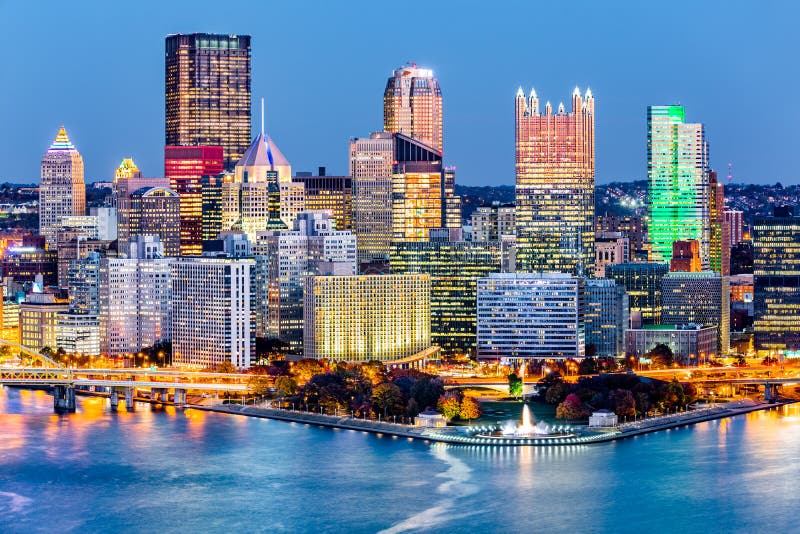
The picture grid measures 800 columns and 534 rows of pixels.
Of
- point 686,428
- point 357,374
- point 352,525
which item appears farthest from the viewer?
point 357,374

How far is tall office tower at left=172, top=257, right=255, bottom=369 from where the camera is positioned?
272 ft

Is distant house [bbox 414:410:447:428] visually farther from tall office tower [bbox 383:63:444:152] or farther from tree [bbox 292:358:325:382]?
tall office tower [bbox 383:63:444:152]

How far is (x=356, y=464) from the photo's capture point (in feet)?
211

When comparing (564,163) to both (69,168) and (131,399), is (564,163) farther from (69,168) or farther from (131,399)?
(69,168)

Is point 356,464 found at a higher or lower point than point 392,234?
lower

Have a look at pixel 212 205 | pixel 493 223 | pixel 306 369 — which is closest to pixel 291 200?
pixel 212 205

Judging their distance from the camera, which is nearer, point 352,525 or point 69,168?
point 352,525

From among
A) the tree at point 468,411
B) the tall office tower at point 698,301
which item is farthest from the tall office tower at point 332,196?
the tree at point 468,411

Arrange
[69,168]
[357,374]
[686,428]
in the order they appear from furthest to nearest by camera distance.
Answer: [69,168] → [357,374] → [686,428]

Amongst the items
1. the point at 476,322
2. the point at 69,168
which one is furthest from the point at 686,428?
the point at 69,168

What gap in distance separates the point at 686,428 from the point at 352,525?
16778 mm

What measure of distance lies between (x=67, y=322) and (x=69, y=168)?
100ft

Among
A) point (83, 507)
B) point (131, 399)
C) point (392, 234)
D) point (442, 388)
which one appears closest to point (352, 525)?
point (83, 507)

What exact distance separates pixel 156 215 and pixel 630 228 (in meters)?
27.4
